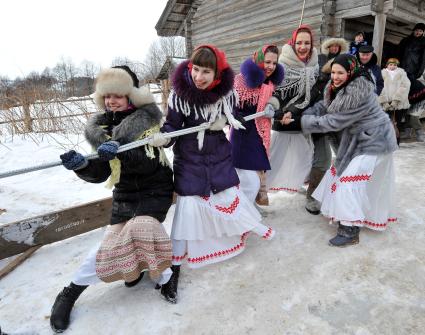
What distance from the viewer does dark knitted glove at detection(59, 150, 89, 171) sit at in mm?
1696

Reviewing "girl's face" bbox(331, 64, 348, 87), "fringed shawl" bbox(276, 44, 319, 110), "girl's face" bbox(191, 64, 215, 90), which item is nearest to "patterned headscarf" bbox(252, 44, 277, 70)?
"fringed shawl" bbox(276, 44, 319, 110)

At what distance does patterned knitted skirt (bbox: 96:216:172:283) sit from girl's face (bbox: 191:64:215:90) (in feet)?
3.29

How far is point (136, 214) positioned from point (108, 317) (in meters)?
0.69

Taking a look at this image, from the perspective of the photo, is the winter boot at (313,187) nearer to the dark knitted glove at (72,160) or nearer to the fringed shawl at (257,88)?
the fringed shawl at (257,88)

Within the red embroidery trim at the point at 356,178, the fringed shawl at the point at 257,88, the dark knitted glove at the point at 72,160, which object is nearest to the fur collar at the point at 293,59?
the fringed shawl at the point at 257,88

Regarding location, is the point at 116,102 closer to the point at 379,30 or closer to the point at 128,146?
the point at 128,146

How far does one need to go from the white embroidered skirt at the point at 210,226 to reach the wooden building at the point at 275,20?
12.2 ft

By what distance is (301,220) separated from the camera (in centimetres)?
325

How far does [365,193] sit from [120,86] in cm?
228

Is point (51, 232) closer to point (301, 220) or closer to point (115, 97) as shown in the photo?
point (115, 97)

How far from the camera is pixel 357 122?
263 cm

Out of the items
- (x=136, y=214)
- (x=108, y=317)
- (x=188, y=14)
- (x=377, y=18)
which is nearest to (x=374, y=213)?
(x=136, y=214)

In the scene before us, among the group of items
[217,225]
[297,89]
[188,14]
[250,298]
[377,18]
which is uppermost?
[188,14]

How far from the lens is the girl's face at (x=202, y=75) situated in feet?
6.96
